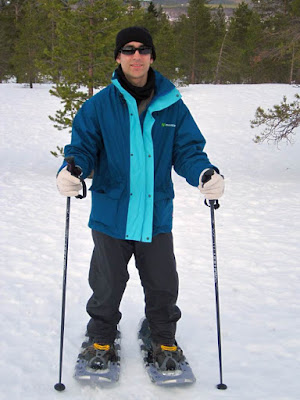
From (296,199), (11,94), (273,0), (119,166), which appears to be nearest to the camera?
(119,166)

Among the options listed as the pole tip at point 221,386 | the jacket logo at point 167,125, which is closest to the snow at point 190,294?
the pole tip at point 221,386

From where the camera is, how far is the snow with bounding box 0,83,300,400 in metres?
3.01

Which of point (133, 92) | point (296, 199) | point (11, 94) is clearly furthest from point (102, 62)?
point (11, 94)

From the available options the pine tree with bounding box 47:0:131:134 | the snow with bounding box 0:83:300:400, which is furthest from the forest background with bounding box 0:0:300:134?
the snow with bounding box 0:83:300:400

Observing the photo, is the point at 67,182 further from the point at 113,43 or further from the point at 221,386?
the point at 113,43

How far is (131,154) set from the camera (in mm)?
2877

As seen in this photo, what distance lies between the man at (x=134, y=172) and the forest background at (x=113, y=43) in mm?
7992

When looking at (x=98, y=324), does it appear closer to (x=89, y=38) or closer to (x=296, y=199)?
(x=296, y=199)

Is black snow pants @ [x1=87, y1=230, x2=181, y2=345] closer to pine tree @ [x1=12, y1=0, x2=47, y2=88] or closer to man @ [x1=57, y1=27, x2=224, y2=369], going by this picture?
man @ [x1=57, y1=27, x2=224, y2=369]

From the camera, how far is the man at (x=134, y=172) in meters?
2.88

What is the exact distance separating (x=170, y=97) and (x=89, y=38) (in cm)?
894

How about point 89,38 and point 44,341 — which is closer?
point 44,341

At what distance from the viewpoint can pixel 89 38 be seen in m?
11.0

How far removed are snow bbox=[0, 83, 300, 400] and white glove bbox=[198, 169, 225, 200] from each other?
1331 millimetres
